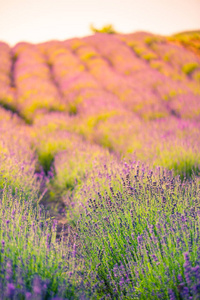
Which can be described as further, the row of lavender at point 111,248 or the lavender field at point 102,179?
the lavender field at point 102,179

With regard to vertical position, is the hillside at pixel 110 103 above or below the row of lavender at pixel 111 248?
below

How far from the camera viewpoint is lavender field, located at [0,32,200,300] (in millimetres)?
1424

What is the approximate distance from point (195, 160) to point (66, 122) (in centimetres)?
355

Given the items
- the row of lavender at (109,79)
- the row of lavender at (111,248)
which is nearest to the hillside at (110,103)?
→ the row of lavender at (109,79)

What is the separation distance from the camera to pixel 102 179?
2.64 meters

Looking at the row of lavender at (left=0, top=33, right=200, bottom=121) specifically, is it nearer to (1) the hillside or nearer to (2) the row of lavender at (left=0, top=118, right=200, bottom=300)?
(1) the hillside

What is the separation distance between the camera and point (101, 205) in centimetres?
227

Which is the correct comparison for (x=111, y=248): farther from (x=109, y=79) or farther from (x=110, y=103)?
(x=109, y=79)

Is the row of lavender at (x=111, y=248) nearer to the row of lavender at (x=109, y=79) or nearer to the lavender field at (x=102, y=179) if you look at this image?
the lavender field at (x=102, y=179)

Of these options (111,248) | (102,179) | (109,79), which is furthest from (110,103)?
(111,248)

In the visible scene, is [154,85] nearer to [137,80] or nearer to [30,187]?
[137,80]

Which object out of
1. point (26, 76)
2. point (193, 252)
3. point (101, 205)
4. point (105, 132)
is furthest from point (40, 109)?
point (193, 252)

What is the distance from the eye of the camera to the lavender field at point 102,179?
1424 mm

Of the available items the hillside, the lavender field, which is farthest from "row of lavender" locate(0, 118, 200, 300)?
the hillside
